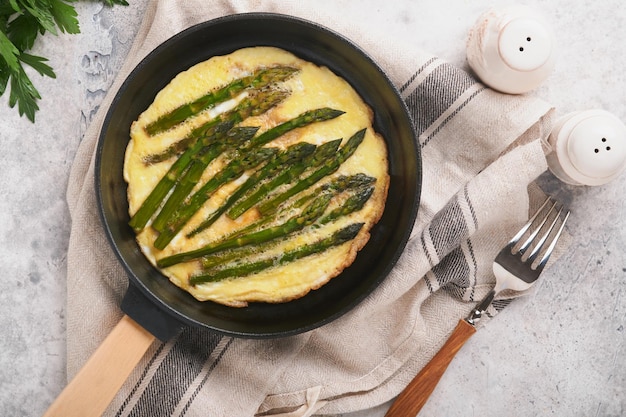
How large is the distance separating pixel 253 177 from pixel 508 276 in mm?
1202

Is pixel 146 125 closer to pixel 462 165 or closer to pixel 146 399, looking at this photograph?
pixel 146 399

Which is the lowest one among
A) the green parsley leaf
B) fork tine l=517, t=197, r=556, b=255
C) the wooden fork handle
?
the wooden fork handle

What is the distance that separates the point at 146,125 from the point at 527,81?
5.27 feet

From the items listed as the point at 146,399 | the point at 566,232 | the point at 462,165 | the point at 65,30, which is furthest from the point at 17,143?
the point at 566,232

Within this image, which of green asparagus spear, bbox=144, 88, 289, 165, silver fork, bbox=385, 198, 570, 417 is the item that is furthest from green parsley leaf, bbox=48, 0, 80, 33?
silver fork, bbox=385, 198, 570, 417

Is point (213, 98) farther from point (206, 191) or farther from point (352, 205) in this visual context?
point (352, 205)

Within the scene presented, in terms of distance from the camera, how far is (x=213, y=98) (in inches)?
104

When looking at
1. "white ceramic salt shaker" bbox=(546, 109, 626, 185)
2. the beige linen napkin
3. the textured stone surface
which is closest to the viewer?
"white ceramic salt shaker" bbox=(546, 109, 626, 185)

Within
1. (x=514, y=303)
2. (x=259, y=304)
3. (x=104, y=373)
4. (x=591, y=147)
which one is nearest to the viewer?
(x=104, y=373)

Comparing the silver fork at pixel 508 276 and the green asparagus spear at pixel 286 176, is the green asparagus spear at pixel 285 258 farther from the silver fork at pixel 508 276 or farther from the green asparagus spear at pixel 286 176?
the silver fork at pixel 508 276

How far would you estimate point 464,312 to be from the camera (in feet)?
9.43

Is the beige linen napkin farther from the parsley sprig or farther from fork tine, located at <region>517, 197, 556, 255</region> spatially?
the parsley sprig

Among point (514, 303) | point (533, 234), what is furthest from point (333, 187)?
point (514, 303)

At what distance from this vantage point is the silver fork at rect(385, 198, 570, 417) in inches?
109
